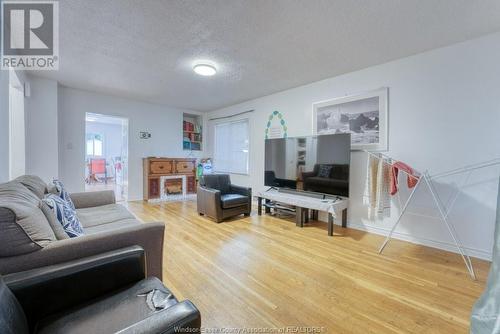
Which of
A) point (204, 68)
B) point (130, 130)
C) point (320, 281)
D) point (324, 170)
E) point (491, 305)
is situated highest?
point (204, 68)

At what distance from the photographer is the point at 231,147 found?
582 centimetres

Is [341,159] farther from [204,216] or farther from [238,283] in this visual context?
[204,216]

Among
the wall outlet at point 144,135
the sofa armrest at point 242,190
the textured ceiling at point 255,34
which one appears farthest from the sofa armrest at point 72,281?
the wall outlet at point 144,135

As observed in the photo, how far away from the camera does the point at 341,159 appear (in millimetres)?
3221

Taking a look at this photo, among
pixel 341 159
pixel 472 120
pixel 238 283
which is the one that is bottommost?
pixel 238 283

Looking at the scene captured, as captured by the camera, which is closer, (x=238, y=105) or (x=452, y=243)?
(x=452, y=243)

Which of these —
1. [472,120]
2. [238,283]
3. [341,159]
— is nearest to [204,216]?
[238,283]

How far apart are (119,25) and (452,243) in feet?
14.5

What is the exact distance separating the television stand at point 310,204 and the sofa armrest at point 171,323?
2580mm

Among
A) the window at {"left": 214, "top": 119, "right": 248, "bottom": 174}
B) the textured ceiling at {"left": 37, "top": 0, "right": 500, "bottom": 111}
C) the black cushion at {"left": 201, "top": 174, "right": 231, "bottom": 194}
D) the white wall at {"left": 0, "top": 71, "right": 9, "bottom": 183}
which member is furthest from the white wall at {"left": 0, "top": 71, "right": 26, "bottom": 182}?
the window at {"left": 214, "top": 119, "right": 248, "bottom": 174}

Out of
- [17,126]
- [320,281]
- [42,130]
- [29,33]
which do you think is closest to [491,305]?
[320,281]

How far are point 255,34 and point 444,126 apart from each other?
248 centimetres

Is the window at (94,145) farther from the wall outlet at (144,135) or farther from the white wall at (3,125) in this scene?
the white wall at (3,125)

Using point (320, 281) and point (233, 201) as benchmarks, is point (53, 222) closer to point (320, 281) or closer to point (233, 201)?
point (320, 281)
